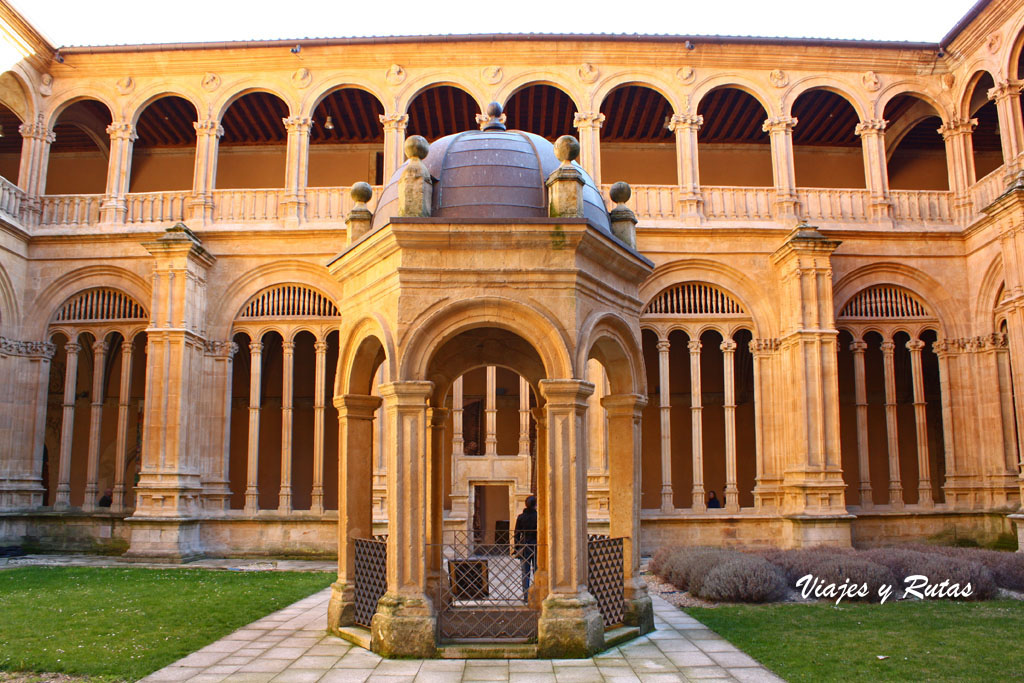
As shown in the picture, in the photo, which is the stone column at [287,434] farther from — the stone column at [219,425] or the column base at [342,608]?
the column base at [342,608]

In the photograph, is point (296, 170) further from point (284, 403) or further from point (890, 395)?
point (890, 395)

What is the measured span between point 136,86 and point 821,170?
19215mm

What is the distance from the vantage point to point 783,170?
21.3 metres

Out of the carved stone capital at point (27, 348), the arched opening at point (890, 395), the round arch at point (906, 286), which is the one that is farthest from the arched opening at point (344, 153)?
the arched opening at point (890, 395)

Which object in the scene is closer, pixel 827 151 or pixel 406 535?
pixel 406 535

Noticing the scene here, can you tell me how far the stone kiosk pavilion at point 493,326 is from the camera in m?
8.46

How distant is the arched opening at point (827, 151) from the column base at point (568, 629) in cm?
1940

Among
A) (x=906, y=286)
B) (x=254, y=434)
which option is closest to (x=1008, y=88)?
(x=906, y=286)

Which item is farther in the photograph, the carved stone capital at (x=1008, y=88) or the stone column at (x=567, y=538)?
the carved stone capital at (x=1008, y=88)

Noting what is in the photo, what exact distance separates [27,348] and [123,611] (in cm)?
1197

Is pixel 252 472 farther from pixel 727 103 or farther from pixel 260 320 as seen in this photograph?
pixel 727 103

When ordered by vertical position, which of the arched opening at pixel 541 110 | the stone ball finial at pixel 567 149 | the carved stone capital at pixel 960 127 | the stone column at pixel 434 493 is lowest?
the stone column at pixel 434 493

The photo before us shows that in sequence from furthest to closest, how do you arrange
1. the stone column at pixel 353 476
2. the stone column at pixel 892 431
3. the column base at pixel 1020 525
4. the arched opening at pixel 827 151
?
1. the arched opening at pixel 827 151
2. the stone column at pixel 892 431
3. the column base at pixel 1020 525
4. the stone column at pixel 353 476

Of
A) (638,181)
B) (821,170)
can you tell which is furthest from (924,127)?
(638,181)
